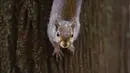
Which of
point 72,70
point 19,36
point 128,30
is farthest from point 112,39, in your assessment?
point 19,36

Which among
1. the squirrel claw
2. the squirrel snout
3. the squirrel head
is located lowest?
the squirrel claw

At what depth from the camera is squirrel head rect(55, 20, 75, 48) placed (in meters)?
2.55

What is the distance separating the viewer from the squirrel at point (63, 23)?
261 centimetres

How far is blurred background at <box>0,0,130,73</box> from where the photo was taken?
262 cm

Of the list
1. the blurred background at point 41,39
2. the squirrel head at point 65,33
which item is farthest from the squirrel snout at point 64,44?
the blurred background at point 41,39

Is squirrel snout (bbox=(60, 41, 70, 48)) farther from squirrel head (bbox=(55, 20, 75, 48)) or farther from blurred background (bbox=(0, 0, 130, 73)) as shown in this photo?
blurred background (bbox=(0, 0, 130, 73))

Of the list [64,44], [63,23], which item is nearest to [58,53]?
[64,44]

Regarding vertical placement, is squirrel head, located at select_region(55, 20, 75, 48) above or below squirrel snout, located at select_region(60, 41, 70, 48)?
above

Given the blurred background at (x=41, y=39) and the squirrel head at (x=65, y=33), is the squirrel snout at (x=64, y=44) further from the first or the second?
the blurred background at (x=41, y=39)

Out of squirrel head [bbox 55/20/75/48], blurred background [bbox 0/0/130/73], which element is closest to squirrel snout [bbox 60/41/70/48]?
squirrel head [bbox 55/20/75/48]

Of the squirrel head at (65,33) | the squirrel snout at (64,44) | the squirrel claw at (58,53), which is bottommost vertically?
the squirrel claw at (58,53)

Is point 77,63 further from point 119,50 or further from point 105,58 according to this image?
point 119,50

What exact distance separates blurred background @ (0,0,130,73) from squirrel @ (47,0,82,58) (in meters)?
0.04

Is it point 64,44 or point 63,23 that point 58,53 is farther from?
point 63,23
